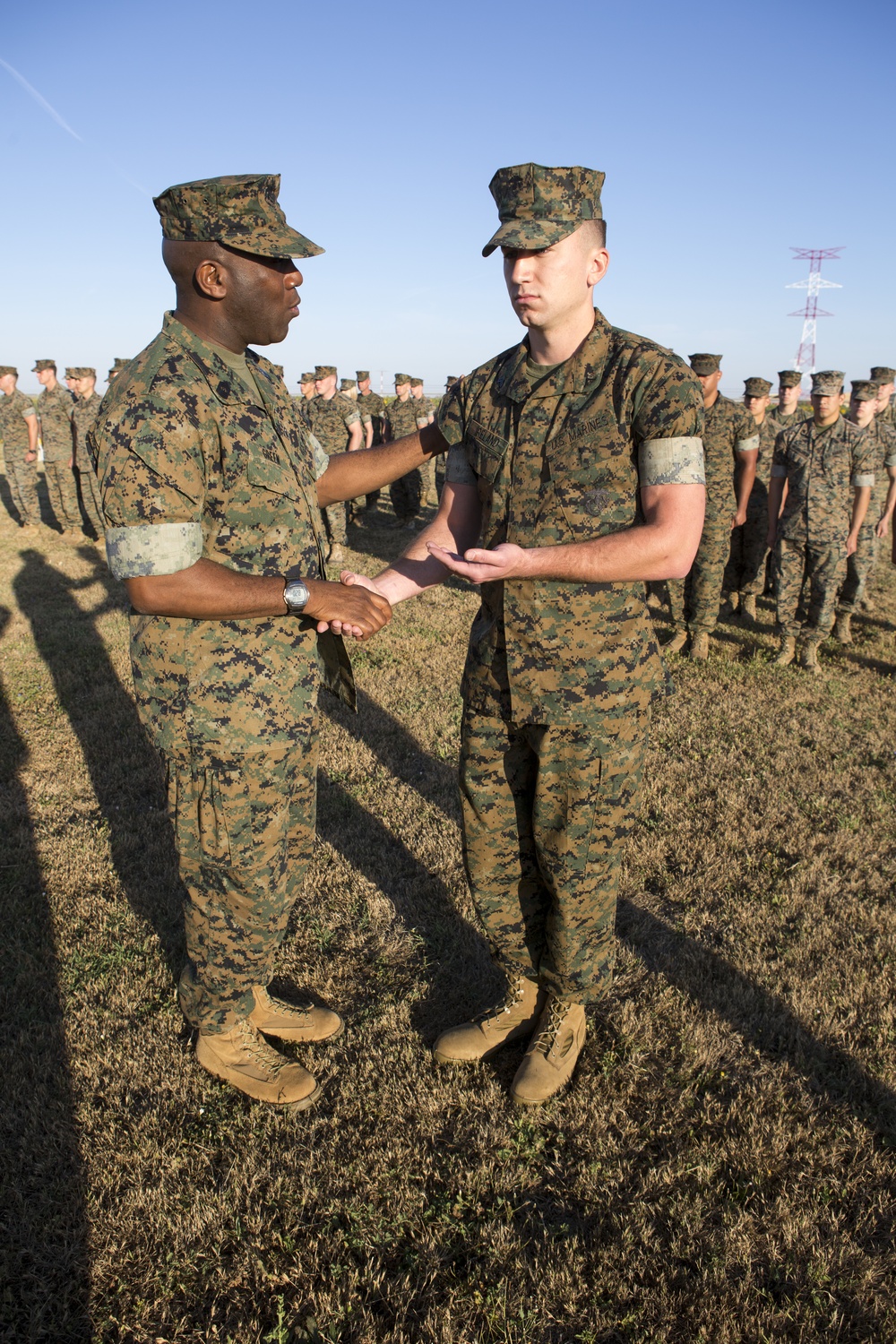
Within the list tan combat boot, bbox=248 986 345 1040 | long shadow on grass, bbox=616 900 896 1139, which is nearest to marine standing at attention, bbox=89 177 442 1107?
tan combat boot, bbox=248 986 345 1040

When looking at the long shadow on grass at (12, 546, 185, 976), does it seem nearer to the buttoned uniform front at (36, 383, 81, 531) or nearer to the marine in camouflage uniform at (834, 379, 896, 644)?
the buttoned uniform front at (36, 383, 81, 531)

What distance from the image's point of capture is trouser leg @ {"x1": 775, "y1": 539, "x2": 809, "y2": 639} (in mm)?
7578

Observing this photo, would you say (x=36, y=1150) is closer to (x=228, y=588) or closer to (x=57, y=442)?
(x=228, y=588)

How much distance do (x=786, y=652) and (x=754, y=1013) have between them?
196 inches

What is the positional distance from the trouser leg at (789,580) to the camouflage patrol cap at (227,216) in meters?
6.39

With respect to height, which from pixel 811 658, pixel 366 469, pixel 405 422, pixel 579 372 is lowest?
pixel 811 658

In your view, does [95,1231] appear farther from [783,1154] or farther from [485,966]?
[783,1154]

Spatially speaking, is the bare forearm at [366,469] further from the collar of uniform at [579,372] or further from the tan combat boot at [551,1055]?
the tan combat boot at [551,1055]

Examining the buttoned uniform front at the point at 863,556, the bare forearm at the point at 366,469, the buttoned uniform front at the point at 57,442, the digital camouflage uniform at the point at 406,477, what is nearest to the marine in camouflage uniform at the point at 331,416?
the digital camouflage uniform at the point at 406,477

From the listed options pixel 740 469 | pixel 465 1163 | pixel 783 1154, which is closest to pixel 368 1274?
pixel 465 1163

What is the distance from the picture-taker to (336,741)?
5.86 m

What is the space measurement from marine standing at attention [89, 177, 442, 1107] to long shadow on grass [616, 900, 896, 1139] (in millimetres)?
1619

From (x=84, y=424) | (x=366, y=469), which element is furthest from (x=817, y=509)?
(x=84, y=424)

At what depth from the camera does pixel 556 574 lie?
7.34 ft
